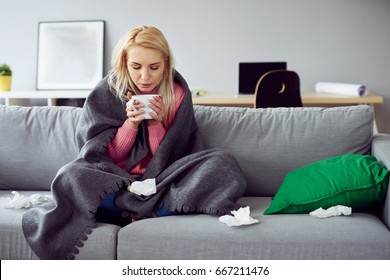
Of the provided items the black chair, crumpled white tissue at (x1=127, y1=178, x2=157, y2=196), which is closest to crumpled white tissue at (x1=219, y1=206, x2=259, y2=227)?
crumpled white tissue at (x1=127, y1=178, x2=157, y2=196)

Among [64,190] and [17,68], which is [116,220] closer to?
[64,190]

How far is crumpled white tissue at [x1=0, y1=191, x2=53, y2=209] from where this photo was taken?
83.8 inches

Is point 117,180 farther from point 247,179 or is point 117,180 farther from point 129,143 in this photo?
point 247,179

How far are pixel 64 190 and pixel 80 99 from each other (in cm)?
247

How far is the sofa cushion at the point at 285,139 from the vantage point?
92.5 inches

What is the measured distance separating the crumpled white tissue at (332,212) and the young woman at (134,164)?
0.27 metres

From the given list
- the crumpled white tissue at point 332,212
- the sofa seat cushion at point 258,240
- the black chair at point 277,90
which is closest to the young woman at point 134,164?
the sofa seat cushion at point 258,240

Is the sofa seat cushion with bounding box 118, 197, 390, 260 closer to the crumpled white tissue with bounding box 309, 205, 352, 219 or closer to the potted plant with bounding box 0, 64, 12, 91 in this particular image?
the crumpled white tissue with bounding box 309, 205, 352, 219

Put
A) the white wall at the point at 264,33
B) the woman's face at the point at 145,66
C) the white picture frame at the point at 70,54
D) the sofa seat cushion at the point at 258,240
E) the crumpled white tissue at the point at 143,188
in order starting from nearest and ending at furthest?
the sofa seat cushion at the point at 258,240 → the crumpled white tissue at the point at 143,188 → the woman's face at the point at 145,66 → the white wall at the point at 264,33 → the white picture frame at the point at 70,54

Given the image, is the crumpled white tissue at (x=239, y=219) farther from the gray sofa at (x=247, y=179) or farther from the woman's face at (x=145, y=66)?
the woman's face at (x=145, y=66)

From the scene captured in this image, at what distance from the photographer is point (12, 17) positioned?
470 centimetres

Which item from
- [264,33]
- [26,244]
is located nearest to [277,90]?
[264,33]

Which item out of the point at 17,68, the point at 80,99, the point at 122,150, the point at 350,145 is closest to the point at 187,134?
the point at 122,150

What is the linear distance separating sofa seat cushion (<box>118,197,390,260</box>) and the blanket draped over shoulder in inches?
5.0
